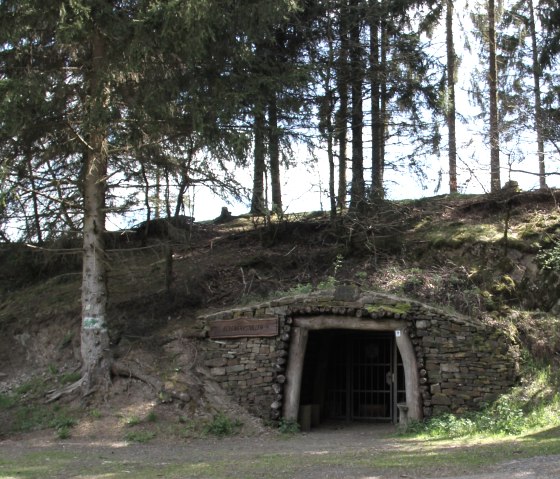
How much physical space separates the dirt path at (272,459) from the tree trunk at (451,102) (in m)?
8.78

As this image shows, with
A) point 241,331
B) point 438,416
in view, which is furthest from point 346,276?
point 438,416

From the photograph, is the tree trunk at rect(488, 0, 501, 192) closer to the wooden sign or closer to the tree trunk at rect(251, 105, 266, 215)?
the tree trunk at rect(251, 105, 266, 215)

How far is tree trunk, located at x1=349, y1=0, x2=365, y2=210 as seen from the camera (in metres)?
17.1

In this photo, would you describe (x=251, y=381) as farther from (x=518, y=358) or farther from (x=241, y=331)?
(x=518, y=358)

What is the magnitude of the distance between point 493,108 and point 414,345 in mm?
11118

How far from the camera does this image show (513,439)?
33.1 feet

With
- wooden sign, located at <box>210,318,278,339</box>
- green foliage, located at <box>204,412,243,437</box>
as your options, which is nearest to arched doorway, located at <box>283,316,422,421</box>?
wooden sign, located at <box>210,318,278,339</box>

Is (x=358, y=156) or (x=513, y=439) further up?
(x=358, y=156)

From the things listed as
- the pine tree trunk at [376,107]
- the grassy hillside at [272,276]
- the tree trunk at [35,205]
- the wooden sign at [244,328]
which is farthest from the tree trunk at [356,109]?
the tree trunk at [35,205]

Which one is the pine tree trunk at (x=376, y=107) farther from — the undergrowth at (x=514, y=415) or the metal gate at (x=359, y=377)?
the undergrowth at (x=514, y=415)

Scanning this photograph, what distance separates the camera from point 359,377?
16281 mm

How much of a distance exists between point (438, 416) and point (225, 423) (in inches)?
159

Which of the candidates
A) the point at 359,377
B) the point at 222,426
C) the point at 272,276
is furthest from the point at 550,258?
the point at 222,426

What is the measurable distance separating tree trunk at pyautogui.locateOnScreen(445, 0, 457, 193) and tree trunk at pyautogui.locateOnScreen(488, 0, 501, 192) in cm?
103
